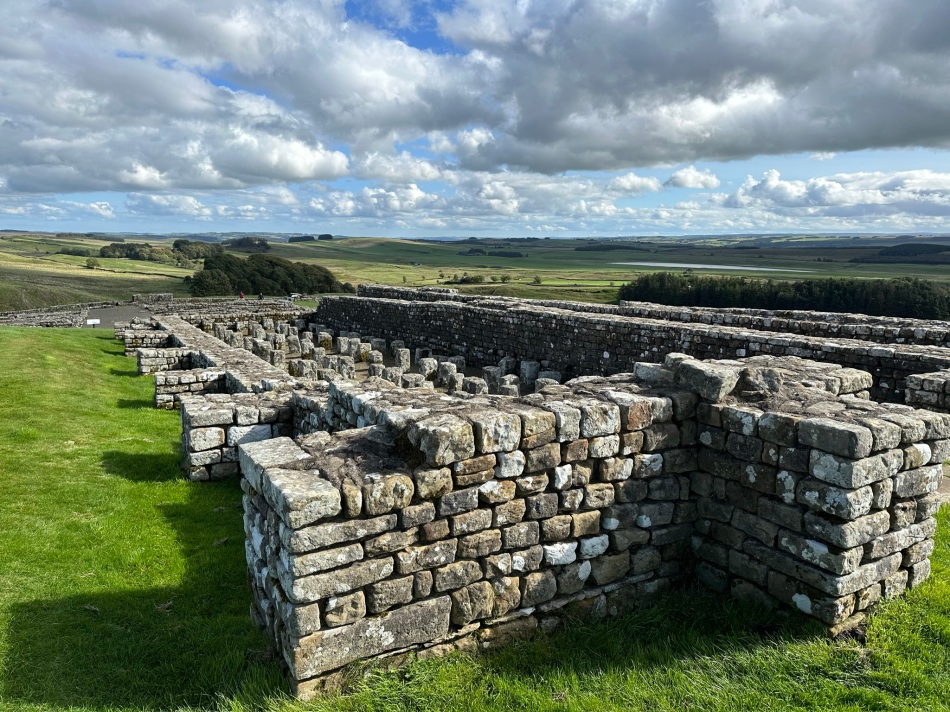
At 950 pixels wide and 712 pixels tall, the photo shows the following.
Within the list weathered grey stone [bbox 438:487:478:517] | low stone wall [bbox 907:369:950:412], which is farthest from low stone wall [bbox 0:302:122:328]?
low stone wall [bbox 907:369:950:412]

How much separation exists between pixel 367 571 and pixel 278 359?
1916cm

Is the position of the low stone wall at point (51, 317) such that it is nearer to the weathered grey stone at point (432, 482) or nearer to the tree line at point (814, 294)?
the weathered grey stone at point (432, 482)

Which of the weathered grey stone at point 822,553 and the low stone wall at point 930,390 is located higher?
the low stone wall at point 930,390

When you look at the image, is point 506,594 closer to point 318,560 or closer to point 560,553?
point 560,553

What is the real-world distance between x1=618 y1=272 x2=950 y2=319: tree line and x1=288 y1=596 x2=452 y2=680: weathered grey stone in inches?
1852

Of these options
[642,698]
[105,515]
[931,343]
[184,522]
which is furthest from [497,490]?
[931,343]

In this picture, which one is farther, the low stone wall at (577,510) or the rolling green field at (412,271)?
the rolling green field at (412,271)

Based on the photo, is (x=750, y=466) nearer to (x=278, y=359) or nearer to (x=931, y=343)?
(x=931, y=343)

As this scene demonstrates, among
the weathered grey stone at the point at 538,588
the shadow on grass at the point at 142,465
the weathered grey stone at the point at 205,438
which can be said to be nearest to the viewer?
the weathered grey stone at the point at 538,588

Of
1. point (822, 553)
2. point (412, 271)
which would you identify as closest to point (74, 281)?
point (412, 271)

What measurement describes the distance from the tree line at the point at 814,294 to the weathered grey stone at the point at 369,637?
154ft

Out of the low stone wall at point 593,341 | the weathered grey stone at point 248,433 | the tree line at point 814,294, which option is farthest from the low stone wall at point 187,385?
the tree line at point 814,294

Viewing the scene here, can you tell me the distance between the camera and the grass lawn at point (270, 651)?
4262mm

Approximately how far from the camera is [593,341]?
16766mm
